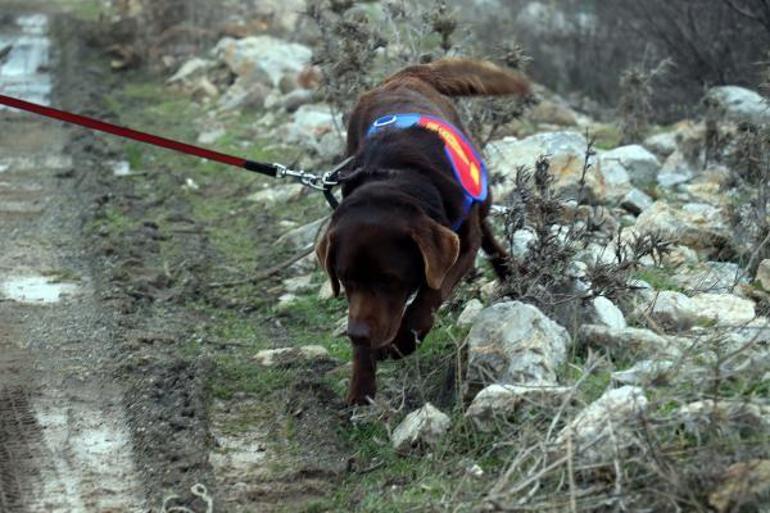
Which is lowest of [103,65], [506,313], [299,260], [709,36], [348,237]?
[103,65]

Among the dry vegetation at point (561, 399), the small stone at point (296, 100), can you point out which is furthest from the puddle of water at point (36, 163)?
the dry vegetation at point (561, 399)

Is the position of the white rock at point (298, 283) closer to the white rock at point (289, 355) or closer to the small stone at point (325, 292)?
the small stone at point (325, 292)

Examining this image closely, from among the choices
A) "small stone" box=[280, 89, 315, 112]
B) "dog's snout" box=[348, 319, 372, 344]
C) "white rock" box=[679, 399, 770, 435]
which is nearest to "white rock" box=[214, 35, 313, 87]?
"small stone" box=[280, 89, 315, 112]

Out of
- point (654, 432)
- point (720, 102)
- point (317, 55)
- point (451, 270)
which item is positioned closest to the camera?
point (654, 432)

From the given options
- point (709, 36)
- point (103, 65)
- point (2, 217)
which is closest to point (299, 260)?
point (2, 217)

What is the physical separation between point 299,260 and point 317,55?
220 cm

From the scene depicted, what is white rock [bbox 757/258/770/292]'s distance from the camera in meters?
6.50

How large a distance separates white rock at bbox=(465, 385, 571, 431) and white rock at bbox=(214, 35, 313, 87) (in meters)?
8.53

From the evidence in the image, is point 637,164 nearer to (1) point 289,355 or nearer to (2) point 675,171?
(2) point 675,171

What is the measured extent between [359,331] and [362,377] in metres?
0.36

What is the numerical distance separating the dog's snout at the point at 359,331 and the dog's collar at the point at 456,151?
706 millimetres

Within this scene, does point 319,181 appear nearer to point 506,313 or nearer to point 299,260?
point 506,313

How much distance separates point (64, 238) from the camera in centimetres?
834

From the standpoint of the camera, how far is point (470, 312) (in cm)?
620
